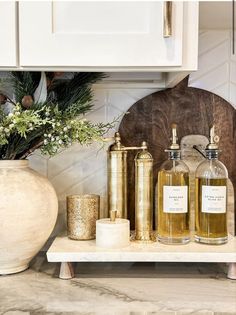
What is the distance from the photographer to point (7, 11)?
0.94 m

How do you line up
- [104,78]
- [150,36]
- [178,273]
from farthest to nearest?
1. [104,78]
2. [178,273]
3. [150,36]

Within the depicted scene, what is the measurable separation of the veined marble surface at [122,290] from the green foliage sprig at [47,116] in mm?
313

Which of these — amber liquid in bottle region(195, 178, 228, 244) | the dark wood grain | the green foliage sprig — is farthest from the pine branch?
amber liquid in bottle region(195, 178, 228, 244)

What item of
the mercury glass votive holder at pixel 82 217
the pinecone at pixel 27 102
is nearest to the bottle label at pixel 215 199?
the mercury glass votive holder at pixel 82 217

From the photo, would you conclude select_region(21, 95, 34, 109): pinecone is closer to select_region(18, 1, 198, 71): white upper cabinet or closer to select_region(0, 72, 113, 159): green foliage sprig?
select_region(0, 72, 113, 159): green foliage sprig

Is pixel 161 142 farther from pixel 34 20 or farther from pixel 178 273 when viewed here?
pixel 34 20

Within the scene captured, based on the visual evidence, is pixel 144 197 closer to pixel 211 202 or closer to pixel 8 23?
pixel 211 202

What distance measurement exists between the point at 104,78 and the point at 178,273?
581 mm

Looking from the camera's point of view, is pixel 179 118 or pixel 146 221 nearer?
pixel 146 221

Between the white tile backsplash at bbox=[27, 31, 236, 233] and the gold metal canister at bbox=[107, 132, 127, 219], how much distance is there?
127 millimetres

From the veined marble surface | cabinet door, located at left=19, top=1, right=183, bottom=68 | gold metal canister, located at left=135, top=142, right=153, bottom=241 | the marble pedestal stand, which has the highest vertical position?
cabinet door, located at left=19, top=1, right=183, bottom=68

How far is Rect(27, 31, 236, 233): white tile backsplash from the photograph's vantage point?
1268 mm

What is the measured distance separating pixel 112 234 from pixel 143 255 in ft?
0.30

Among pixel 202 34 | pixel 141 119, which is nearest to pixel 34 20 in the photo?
pixel 141 119
